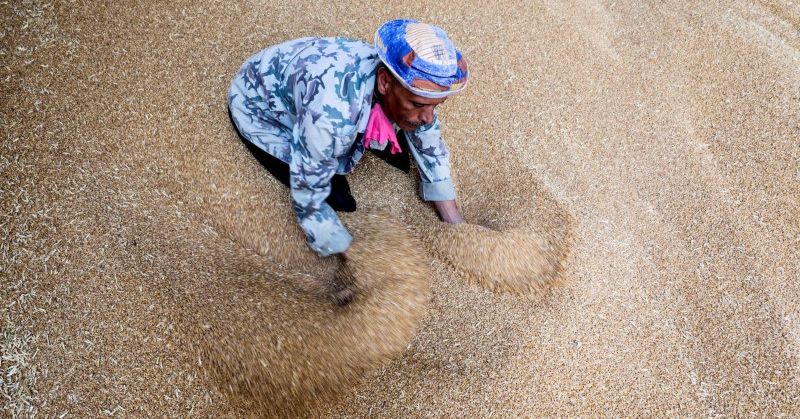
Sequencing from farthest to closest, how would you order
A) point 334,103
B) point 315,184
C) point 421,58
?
point 315,184, point 334,103, point 421,58

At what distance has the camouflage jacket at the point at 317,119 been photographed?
130cm

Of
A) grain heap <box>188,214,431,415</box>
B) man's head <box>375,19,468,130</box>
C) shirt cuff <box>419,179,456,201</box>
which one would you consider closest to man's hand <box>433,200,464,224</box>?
Result: shirt cuff <box>419,179,456,201</box>

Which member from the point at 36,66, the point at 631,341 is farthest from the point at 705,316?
the point at 36,66

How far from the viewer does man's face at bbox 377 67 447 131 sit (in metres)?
1.27

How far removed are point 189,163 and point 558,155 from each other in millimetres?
1240

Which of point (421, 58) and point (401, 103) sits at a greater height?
point (421, 58)

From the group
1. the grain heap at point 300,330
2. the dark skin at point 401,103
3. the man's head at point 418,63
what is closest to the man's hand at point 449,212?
the grain heap at point 300,330

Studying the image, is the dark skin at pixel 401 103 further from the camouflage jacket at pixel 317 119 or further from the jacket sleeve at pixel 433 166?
the jacket sleeve at pixel 433 166

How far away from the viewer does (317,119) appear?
4.24 feet

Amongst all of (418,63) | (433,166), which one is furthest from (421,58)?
(433,166)

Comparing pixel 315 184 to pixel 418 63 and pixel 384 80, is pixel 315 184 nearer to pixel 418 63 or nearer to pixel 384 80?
pixel 384 80

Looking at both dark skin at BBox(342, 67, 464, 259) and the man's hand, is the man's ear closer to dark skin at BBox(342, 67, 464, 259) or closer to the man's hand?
dark skin at BBox(342, 67, 464, 259)

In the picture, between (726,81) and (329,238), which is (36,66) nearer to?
(329,238)

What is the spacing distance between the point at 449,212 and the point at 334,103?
0.60m
